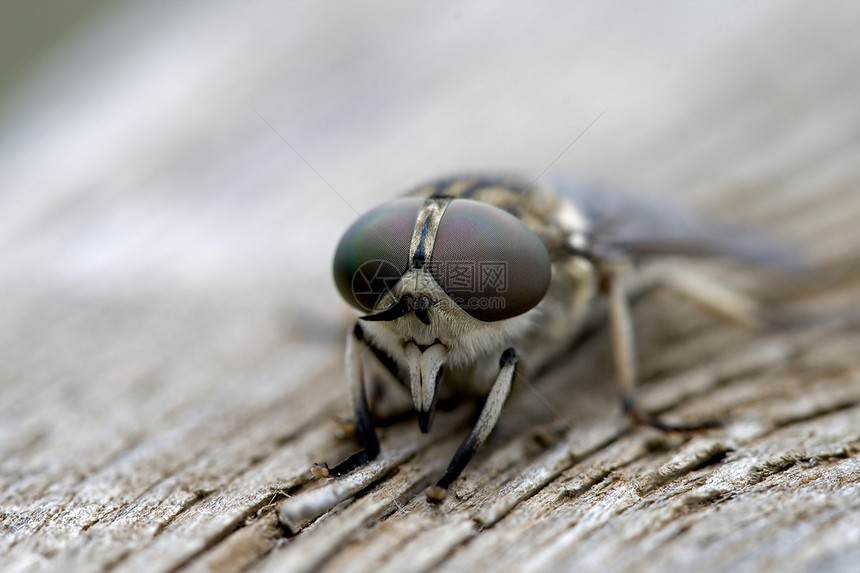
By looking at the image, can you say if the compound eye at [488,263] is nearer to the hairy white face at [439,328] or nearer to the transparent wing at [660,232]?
the hairy white face at [439,328]

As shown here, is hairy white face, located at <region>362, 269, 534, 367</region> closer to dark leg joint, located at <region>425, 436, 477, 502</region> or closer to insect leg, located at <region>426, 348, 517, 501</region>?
insect leg, located at <region>426, 348, 517, 501</region>

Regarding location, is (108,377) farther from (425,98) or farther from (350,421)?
(425,98)

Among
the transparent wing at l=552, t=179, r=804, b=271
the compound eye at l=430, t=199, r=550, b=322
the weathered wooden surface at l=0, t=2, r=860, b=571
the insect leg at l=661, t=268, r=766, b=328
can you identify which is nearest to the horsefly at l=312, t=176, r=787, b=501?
the compound eye at l=430, t=199, r=550, b=322

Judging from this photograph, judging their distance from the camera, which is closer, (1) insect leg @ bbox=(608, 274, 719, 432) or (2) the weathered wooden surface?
(2) the weathered wooden surface

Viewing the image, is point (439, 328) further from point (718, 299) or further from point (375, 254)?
point (718, 299)

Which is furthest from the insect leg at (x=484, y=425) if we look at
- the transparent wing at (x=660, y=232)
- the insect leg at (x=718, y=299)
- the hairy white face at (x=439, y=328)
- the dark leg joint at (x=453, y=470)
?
the insect leg at (x=718, y=299)

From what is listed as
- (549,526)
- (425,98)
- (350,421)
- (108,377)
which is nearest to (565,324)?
(350,421)

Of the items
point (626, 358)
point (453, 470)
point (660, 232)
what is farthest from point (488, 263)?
point (660, 232)
